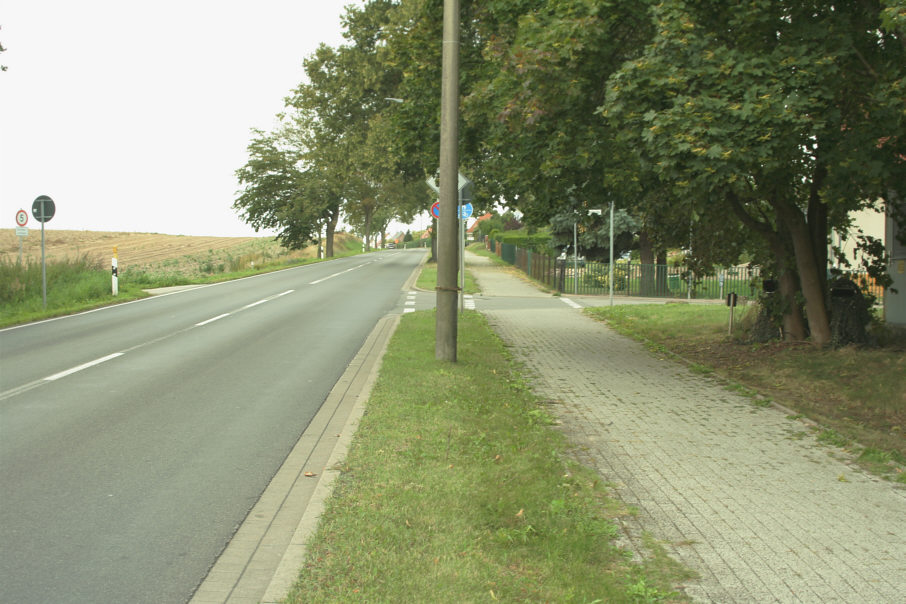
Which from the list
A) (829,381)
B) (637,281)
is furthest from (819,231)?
A: (637,281)

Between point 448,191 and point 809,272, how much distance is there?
5559mm

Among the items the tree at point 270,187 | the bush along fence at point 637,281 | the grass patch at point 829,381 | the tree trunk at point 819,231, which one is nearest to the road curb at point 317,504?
the grass patch at point 829,381

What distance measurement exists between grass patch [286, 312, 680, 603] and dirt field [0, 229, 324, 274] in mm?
35571

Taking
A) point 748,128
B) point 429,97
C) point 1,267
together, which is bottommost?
point 1,267

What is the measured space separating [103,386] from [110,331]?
249 inches

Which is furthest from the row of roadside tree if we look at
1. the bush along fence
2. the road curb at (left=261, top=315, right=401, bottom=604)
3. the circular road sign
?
the bush along fence

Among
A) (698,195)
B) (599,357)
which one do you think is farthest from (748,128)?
(599,357)

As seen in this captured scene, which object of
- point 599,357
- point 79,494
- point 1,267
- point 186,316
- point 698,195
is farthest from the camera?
point 1,267

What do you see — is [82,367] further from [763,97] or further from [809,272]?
[809,272]

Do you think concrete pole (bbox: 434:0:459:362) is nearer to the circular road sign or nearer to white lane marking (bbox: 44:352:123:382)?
white lane marking (bbox: 44:352:123:382)

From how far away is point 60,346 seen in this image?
506 inches

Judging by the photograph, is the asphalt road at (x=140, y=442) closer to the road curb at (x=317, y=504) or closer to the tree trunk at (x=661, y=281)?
the road curb at (x=317, y=504)

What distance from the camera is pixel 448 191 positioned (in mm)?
10109

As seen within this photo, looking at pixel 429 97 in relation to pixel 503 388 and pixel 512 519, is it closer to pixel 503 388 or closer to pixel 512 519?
pixel 503 388
